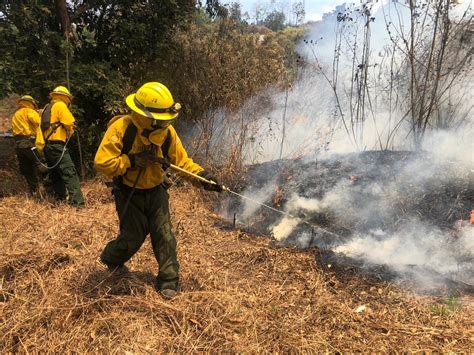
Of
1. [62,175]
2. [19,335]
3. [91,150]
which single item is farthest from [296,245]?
[91,150]

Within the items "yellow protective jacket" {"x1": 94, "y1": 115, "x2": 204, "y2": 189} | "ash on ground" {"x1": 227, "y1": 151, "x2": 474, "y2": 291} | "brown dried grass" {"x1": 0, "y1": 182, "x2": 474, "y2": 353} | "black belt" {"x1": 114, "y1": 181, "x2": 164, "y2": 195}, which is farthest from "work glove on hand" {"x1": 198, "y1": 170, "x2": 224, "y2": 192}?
"ash on ground" {"x1": 227, "y1": 151, "x2": 474, "y2": 291}

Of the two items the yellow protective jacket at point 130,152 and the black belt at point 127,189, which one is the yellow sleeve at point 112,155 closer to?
the yellow protective jacket at point 130,152

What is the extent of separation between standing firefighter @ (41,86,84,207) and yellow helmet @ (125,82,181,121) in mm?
3170

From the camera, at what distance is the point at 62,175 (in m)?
5.71

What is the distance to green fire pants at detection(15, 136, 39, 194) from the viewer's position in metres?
6.04

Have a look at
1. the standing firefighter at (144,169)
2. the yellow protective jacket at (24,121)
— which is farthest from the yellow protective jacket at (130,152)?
the yellow protective jacket at (24,121)

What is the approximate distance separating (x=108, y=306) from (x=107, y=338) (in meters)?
0.33

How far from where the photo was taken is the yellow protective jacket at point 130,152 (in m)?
2.81

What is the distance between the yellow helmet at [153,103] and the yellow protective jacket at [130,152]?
0.07 metres

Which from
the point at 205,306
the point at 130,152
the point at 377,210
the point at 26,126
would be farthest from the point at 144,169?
the point at 26,126

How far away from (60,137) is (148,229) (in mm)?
3126

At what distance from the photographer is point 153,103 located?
281 centimetres

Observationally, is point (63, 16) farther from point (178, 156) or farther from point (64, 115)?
point (178, 156)

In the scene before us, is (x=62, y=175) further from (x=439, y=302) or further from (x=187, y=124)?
(x=439, y=302)
